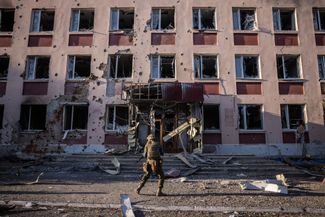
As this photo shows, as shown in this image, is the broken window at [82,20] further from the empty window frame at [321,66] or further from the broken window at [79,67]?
the empty window frame at [321,66]

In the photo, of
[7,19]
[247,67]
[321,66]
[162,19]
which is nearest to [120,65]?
[162,19]

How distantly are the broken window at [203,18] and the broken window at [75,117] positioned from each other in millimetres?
8654

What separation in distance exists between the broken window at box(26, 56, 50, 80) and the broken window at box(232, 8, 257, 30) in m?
12.1

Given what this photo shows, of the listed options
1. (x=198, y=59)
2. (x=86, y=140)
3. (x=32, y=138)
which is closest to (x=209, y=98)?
(x=198, y=59)

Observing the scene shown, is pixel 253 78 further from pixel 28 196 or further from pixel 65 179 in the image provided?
pixel 28 196

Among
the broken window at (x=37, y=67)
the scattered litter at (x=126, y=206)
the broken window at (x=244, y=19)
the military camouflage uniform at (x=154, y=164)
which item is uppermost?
the broken window at (x=244, y=19)

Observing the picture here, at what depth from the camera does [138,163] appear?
1191cm

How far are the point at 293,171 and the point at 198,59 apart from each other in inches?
333

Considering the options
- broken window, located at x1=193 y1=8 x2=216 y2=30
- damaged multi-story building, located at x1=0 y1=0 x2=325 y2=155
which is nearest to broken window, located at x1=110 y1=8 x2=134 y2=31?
damaged multi-story building, located at x1=0 y1=0 x2=325 y2=155

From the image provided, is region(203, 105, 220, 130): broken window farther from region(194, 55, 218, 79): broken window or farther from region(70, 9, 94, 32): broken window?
region(70, 9, 94, 32): broken window

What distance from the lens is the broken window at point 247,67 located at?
1652 centimetres

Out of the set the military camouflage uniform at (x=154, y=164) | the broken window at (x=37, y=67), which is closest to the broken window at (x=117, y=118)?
the broken window at (x=37, y=67)

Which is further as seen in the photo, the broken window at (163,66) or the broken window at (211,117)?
the broken window at (163,66)

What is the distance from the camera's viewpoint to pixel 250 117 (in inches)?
634
